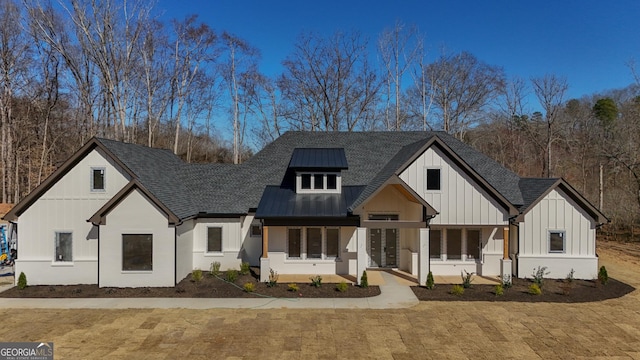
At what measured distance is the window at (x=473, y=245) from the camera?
55.6 feet

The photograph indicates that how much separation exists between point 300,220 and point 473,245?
8.59m

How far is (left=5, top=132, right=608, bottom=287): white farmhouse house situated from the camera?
14.7 meters

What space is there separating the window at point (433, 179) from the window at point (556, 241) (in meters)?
5.97

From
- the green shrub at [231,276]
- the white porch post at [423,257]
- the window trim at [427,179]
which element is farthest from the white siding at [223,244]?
the window trim at [427,179]

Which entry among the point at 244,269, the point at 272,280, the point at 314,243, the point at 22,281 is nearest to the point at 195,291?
the point at 244,269

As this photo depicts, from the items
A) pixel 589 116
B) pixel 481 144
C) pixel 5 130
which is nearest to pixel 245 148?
pixel 5 130

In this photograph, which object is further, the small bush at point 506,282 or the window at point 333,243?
the window at point 333,243

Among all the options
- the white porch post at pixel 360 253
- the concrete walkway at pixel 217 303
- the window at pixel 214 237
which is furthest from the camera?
the window at pixel 214 237

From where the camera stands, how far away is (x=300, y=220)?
1572 cm

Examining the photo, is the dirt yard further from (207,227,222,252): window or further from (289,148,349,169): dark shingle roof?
(289,148,349,169): dark shingle roof

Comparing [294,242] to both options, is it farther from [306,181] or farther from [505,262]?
[505,262]

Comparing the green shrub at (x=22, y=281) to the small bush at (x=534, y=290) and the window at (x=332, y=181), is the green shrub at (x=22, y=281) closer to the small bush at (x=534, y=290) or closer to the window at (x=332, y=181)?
the window at (x=332, y=181)

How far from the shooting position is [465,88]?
37.8 m

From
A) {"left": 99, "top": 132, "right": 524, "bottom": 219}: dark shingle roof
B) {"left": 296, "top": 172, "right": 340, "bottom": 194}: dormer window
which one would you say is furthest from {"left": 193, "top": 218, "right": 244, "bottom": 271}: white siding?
{"left": 296, "top": 172, "right": 340, "bottom": 194}: dormer window
